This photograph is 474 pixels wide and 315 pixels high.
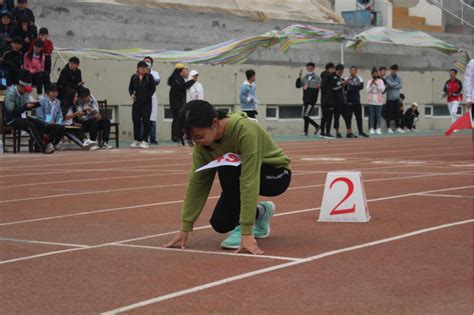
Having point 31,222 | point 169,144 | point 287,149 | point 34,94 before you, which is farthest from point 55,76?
point 31,222

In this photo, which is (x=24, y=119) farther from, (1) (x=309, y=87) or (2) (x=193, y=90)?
(1) (x=309, y=87)

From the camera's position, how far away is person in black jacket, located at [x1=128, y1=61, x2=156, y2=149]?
23.8 m

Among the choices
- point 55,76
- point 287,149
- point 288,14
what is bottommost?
point 287,149

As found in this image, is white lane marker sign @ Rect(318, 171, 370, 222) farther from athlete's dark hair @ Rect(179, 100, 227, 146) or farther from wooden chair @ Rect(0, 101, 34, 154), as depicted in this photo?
wooden chair @ Rect(0, 101, 34, 154)

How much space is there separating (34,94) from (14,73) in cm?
130

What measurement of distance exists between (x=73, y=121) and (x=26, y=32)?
7.81 feet

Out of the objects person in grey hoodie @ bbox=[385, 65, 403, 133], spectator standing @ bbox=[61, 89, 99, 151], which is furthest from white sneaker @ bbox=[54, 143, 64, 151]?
person in grey hoodie @ bbox=[385, 65, 403, 133]

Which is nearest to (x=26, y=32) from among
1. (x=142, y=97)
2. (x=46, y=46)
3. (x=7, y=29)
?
(x=7, y=29)

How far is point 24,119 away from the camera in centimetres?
2077

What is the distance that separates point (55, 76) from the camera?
24609mm

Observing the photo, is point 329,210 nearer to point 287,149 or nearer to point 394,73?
point 287,149

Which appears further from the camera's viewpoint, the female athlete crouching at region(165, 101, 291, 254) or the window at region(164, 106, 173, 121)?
the window at region(164, 106, 173, 121)

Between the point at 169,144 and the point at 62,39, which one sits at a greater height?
the point at 62,39

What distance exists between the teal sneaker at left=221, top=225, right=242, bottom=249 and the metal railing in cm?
3821
